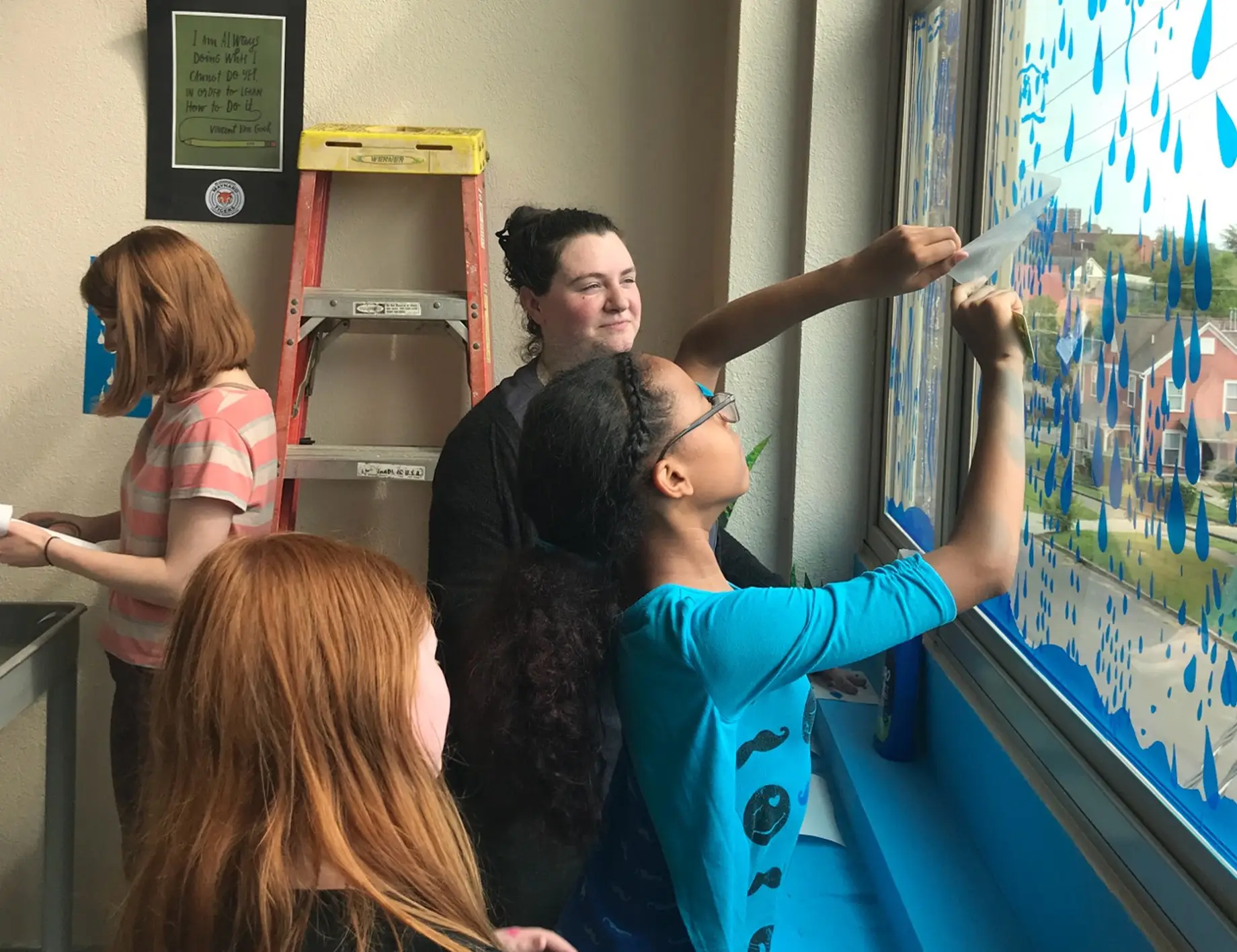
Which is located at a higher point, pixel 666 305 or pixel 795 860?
pixel 666 305

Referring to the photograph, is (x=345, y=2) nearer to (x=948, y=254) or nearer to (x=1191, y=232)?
(x=948, y=254)

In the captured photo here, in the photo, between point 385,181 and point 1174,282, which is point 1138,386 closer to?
point 1174,282

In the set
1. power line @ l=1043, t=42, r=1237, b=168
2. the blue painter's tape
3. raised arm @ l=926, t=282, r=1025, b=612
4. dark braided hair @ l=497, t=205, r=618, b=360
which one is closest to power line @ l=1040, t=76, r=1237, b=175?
power line @ l=1043, t=42, r=1237, b=168

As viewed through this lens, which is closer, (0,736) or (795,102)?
(795,102)

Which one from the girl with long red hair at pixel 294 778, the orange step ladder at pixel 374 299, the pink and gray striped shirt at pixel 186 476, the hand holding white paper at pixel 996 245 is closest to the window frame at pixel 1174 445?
the hand holding white paper at pixel 996 245

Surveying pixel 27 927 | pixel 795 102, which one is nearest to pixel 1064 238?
pixel 795 102

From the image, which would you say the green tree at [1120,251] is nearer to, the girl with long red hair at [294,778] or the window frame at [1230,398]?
the window frame at [1230,398]

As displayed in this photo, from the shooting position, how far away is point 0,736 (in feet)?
8.27

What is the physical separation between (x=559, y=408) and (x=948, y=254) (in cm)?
40

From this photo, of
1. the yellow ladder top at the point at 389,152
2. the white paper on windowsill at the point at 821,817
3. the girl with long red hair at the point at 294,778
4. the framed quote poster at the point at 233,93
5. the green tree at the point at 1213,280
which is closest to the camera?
the girl with long red hair at the point at 294,778

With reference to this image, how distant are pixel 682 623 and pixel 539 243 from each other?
33.9 inches

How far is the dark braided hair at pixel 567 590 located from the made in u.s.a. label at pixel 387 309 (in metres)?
1.21

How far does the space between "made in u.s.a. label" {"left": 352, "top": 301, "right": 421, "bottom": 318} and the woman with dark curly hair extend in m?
0.48

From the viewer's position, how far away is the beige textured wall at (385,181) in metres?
2.31
